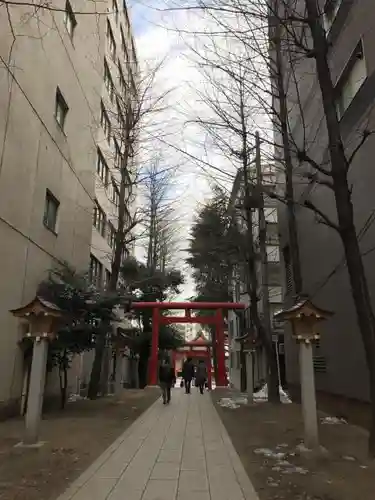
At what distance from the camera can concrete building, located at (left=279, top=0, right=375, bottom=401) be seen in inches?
366

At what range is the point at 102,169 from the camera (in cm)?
2242

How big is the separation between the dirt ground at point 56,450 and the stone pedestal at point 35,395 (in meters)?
0.30

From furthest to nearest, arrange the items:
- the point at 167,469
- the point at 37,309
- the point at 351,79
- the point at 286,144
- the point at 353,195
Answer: the point at 286,144, the point at 351,79, the point at 353,195, the point at 37,309, the point at 167,469

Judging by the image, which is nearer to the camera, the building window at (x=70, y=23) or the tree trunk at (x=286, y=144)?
the tree trunk at (x=286, y=144)

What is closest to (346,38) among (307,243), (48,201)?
(307,243)

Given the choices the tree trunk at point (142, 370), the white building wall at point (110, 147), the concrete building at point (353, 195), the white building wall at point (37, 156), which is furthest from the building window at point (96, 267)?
the concrete building at point (353, 195)

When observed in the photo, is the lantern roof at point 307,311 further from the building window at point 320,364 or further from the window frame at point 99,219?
the window frame at point 99,219

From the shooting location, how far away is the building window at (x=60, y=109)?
14727mm

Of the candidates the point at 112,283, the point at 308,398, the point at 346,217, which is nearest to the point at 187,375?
the point at 112,283

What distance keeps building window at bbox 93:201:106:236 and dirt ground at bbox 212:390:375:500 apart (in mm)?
12671

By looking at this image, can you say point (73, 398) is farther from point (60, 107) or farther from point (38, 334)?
point (60, 107)

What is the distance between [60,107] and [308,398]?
12.4 m

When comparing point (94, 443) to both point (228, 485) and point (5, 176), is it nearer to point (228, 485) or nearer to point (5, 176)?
point (228, 485)

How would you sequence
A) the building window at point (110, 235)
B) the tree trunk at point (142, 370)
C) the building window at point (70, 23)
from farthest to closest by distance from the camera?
the tree trunk at point (142, 370) → the building window at point (110, 235) → the building window at point (70, 23)
